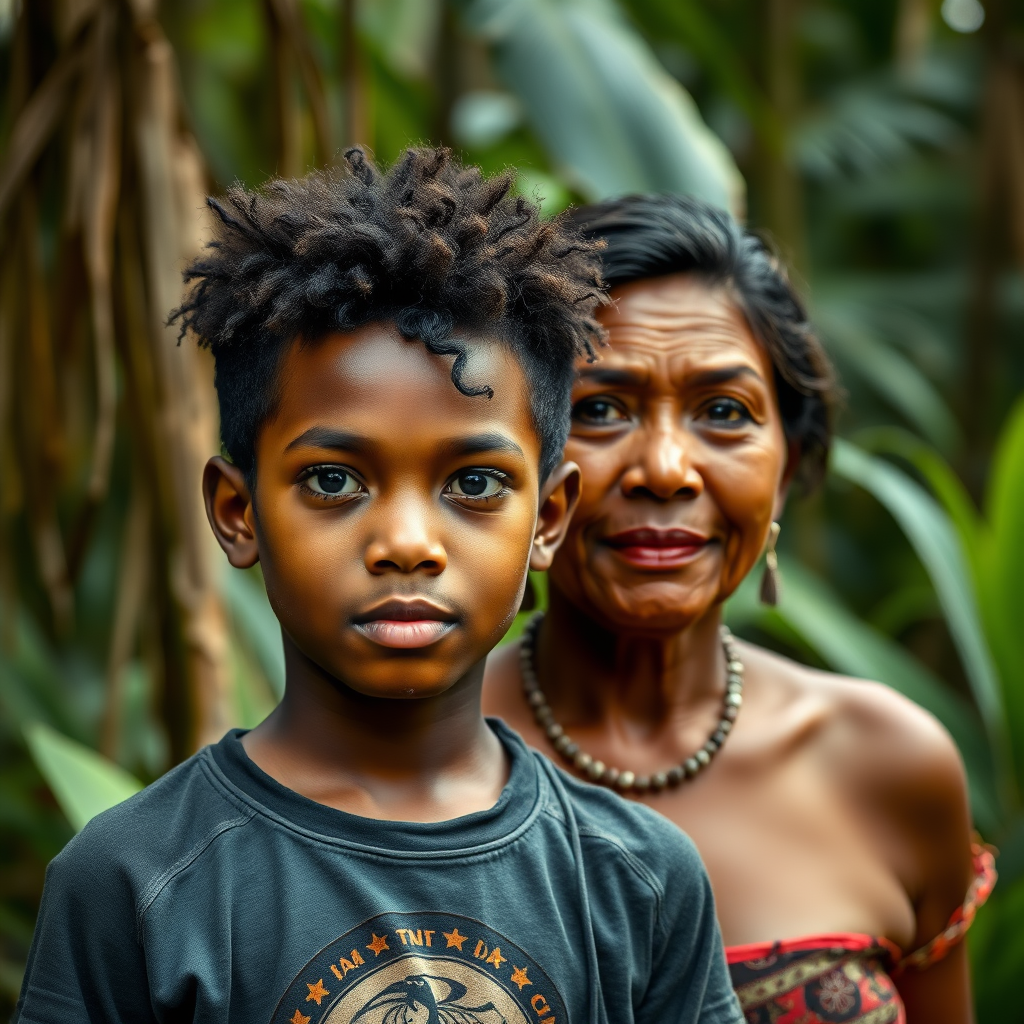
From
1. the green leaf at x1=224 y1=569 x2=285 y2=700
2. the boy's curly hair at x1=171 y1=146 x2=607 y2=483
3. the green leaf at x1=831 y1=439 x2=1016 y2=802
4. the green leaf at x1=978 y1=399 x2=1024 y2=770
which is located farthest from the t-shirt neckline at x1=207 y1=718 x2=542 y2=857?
Result: the green leaf at x1=978 y1=399 x2=1024 y2=770

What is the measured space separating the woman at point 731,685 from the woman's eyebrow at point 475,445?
0.36 m

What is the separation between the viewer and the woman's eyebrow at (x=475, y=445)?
0.92 metres

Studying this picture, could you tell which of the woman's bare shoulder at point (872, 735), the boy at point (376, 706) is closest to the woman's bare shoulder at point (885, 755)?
the woman's bare shoulder at point (872, 735)

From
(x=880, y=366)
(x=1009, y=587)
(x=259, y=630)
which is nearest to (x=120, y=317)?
(x=259, y=630)

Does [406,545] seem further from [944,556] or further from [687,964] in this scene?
[944,556]

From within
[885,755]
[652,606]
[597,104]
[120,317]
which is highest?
[597,104]

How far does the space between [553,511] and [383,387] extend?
0.72 feet

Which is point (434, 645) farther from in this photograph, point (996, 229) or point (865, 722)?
point (996, 229)

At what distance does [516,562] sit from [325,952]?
0.95ft

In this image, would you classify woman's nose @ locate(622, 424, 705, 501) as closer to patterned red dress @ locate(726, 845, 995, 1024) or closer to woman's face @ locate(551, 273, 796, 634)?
woman's face @ locate(551, 273, 796, 634)

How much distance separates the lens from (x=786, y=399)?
1466mm

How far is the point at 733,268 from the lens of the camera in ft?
4.59

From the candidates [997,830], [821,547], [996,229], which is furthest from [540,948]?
[996,229]

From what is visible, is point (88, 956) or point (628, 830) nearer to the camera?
point (88, 956)
